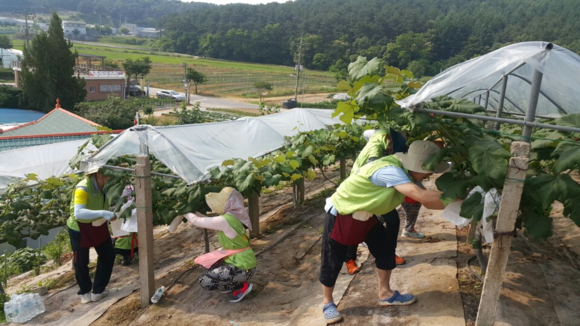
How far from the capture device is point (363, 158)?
4062mm

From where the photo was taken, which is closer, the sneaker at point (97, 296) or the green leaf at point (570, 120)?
the green leaf at point (570, 120)

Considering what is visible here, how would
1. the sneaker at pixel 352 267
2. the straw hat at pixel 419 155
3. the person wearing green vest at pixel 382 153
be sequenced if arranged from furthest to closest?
the sneaker at pixel 352 267 < the person wearing green vest at pixel 382 153 < the straw hat at pixel 419 155

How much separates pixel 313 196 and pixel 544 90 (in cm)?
462

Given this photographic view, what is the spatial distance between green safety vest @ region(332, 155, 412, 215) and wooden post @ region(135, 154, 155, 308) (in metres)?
1.91

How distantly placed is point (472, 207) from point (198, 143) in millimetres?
3337

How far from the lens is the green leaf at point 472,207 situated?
112 inches

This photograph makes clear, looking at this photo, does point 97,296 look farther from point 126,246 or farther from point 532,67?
point 532,67

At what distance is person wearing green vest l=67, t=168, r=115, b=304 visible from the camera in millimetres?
4379

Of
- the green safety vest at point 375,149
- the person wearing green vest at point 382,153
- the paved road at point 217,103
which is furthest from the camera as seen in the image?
the paved road at point 217,103

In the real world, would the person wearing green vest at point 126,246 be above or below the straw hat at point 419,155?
below

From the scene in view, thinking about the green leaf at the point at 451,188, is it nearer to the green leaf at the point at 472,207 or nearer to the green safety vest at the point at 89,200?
the green leaf at the point at 472,207

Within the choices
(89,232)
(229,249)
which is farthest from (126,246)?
Answer: (229,249)

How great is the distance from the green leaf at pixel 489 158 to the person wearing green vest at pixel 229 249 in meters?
2.08

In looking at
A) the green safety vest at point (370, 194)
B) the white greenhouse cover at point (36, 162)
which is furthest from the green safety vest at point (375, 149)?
the white greenhouse cover at point (36, 162)
